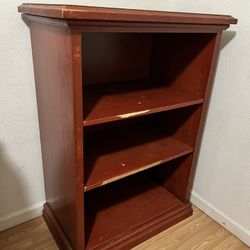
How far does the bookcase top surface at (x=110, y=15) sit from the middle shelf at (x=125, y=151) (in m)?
0.54

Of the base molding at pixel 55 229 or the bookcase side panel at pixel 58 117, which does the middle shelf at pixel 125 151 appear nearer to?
the bookcase side panel at pixel 58 117

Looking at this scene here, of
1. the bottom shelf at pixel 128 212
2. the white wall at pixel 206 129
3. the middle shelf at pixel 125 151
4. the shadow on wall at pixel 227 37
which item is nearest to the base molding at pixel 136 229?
the bottom shelf at pixel 128 212

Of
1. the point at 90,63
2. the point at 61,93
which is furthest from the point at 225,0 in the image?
the point at 61,93

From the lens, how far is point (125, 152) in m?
1.11

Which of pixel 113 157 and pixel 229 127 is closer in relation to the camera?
pixel 113 157

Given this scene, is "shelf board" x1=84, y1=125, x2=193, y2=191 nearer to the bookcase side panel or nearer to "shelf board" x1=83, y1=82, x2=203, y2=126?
the bookcase side panel

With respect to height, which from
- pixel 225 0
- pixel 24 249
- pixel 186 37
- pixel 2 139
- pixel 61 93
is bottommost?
pixel 24 249

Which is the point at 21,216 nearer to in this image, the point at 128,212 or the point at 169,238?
the point at 128,212

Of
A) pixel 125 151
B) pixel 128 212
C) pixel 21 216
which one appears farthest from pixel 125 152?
pixel 21 216

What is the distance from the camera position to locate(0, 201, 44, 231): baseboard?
119cm

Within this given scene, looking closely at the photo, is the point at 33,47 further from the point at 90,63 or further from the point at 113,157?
the point at 113,157

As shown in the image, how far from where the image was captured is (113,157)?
1.06 metres

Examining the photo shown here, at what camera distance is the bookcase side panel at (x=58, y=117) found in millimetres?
730

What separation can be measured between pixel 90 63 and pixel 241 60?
63 cm
